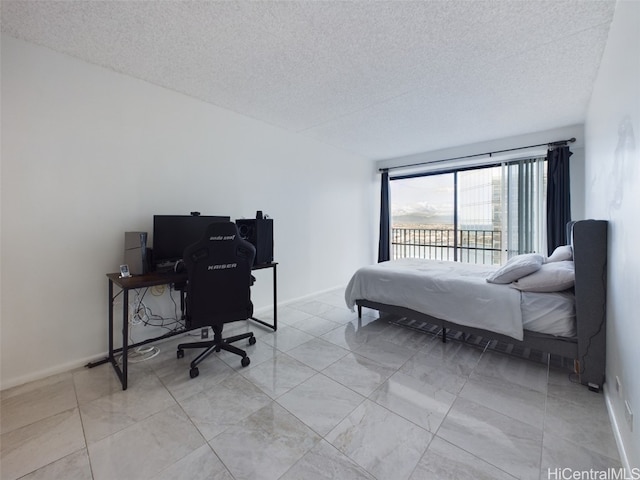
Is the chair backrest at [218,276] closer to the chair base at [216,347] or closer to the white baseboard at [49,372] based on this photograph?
the chair base at [216,347]

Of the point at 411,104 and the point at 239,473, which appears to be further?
the point at 411,104

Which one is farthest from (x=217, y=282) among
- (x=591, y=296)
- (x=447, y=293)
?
(x=591, y=296)

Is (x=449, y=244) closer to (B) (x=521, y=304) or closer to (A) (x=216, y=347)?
(B) (x=521, y=304)

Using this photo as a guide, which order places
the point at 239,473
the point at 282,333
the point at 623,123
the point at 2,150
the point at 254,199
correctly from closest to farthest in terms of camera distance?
1. the point at 239,473
2. the point at 623,123
3. the point at 2,150
4. the point at 282,333
5. the point at 254,199

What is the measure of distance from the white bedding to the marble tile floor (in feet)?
1.17

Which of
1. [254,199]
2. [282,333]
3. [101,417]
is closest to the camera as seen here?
[101,417]

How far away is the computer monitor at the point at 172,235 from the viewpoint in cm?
241

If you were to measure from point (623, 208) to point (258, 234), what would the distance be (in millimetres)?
2769

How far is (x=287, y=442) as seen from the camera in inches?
57.9

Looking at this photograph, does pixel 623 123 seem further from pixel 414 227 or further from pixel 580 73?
pixel 414 227

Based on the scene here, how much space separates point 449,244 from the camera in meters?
5.32

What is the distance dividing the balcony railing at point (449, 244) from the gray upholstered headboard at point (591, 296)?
2.61 m

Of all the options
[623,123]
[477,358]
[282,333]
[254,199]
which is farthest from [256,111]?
[477,358]

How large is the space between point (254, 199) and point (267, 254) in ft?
2.70
